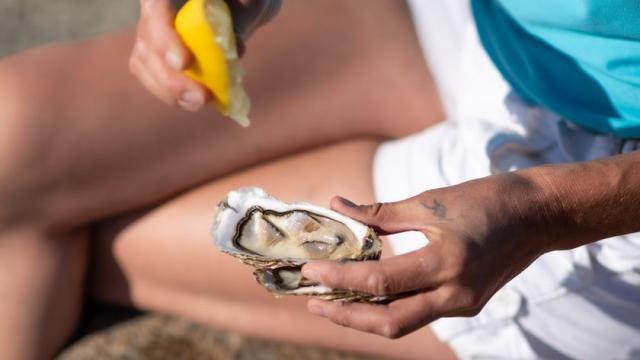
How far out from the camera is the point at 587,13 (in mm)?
1464

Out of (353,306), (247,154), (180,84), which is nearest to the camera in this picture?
(353,306)

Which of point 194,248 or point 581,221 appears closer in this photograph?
point 581,221

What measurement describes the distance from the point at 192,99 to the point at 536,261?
24.3 inches

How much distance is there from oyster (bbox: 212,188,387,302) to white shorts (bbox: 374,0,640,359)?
26cm

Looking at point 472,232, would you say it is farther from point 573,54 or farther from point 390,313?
point 573,54

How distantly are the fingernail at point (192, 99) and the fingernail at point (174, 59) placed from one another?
0.04 meters

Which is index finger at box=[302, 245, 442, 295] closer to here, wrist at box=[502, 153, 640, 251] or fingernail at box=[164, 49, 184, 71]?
wrist at box=[502, 153, 640, 251]

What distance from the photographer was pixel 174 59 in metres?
1.26

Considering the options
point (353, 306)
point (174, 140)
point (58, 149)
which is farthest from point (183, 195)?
point (353, 306)

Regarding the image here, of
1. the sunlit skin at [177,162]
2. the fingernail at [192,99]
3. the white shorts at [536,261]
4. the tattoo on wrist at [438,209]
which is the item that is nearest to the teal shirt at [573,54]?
the white shorts at [536,261]

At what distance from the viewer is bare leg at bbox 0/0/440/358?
1646 mm

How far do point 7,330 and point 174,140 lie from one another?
1.49 ft

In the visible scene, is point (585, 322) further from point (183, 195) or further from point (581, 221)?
point (183, 195)

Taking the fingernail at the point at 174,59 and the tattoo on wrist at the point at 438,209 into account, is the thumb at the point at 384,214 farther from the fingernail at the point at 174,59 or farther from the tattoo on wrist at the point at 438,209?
the fingernail at the point at 174,59
